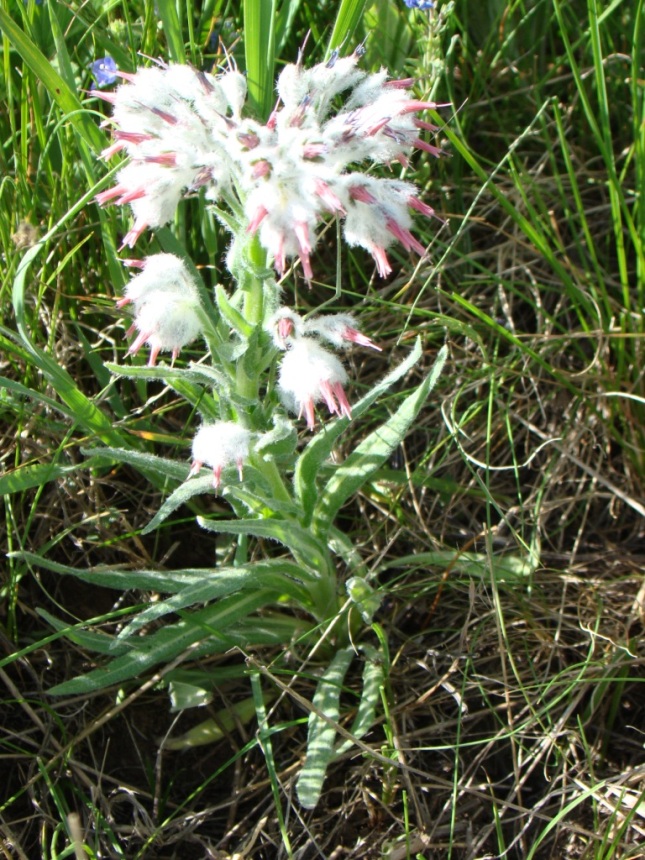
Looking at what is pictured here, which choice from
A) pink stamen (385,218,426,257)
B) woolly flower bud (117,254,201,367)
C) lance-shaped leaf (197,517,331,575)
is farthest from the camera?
lance-shaped leaf (197,517,331,575)

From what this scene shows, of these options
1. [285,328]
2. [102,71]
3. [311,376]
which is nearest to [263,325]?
[285,328]

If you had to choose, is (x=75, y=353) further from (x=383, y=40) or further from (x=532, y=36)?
(x=532, y=36)

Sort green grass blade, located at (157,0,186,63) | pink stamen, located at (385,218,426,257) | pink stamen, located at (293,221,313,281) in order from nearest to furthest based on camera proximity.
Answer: pink stamen, located at (293,221,313,281)
pink stamen, located at (385,218,426,257)
green grass blade, located at (157,0,186,63)

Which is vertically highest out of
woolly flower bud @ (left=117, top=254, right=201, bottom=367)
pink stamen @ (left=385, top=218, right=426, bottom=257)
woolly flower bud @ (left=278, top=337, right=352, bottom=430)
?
pink stamen @ (left=385, top=218, right=426, bottom=257)

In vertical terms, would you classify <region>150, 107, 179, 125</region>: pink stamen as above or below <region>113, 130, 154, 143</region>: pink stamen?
above

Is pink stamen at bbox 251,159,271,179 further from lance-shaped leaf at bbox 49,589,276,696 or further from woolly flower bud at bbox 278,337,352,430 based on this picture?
lance-shaped leaf at bbox 49,589,276,696

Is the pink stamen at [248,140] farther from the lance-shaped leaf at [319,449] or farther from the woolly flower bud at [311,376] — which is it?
the lance-shaped leaf at [319,449]

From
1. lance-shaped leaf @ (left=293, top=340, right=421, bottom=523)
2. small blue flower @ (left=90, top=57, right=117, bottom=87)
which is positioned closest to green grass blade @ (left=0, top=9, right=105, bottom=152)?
small blue flower @ (left=90, top=57, right=117, bottom=87)
